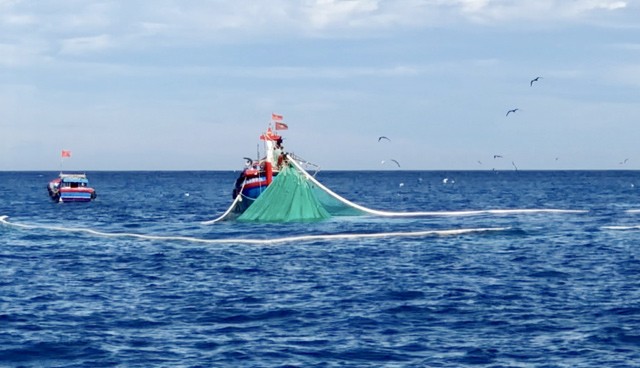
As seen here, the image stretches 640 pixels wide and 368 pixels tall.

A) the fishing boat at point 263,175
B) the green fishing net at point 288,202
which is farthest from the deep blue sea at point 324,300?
the fishing boat at point 263,175

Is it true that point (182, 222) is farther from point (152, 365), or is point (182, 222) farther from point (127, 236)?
point (152, 365)

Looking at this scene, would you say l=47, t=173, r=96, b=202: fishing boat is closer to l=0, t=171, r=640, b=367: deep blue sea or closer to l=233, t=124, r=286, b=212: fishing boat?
l=233, t=124, r=286, b=212: fishing boat

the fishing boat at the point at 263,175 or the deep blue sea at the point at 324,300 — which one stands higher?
the fishing boat at the point at 263,175

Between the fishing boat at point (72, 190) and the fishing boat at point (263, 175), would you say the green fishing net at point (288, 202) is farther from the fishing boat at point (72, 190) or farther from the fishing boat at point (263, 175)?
the fishing boat at point (72, 190)

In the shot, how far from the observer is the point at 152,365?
24.7 m

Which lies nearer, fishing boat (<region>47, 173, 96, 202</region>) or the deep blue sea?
the deep blue sea

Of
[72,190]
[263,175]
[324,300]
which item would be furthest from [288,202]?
[72,190]

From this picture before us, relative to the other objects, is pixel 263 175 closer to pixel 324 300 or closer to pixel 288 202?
pixel 288 202

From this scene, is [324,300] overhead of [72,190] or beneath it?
beneath

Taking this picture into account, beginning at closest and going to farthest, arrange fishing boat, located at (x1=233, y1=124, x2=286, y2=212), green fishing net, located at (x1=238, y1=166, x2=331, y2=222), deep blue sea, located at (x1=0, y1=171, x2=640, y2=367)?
deep blue sea, located at (x1=0, y1=171, x2=640, y2=367) → green fishing net, located at (x1=238, y1=166, x2=331, y2=222) → fishing boat, located at (x1=233, y1=124, x2=286, y2=212)

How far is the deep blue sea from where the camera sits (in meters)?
26.0

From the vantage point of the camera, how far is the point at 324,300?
34.7 m

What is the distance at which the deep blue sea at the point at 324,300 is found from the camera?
1024 inches

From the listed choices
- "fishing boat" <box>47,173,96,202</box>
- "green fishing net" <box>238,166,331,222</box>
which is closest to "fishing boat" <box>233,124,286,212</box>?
"green fishing net" <box>238,166,331,222</box>
